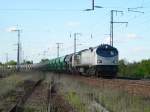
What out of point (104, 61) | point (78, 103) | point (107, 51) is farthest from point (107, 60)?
point (78, 103)

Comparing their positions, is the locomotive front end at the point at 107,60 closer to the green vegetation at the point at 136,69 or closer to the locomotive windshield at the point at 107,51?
the locomotive windshield at the point at 107,51

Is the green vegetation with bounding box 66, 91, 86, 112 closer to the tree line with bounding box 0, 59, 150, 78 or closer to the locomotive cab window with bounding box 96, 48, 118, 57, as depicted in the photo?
the locomotive cab window with bounding box 96, 48, 118, 57

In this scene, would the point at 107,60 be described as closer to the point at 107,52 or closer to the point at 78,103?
the point at 107,52

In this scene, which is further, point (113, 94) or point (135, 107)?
point (113, 94)

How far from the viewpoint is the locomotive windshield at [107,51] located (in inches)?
1817

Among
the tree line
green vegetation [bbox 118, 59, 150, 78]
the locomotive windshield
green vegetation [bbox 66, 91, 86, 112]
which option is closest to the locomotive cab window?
the locomotive windshield

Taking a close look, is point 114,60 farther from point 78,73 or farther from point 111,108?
point 111,108

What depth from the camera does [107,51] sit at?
1825 inches

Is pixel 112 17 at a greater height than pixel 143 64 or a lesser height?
greater

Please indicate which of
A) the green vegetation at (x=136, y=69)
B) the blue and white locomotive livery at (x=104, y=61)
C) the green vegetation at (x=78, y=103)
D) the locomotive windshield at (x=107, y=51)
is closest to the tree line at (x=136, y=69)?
the green vegetation at (x=136, y=69)

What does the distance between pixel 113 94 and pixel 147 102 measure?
454 cm

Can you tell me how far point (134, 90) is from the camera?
26.5m

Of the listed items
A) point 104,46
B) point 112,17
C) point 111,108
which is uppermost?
point 112,17

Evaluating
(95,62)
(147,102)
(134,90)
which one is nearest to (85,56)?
(95,62)
